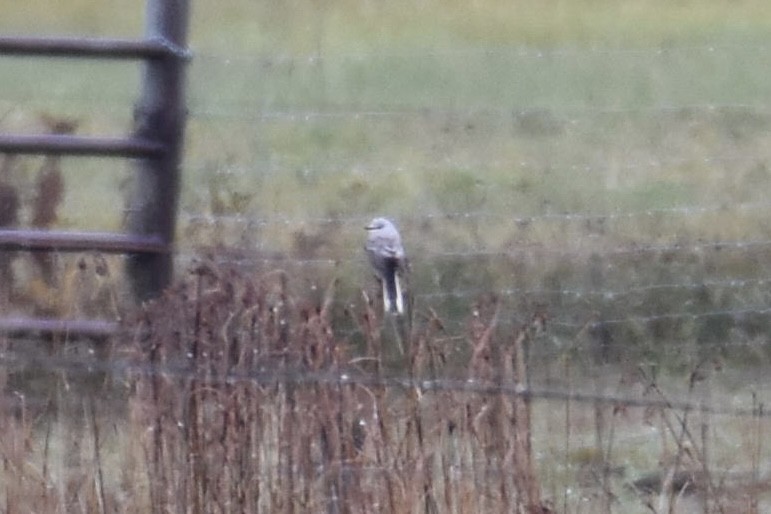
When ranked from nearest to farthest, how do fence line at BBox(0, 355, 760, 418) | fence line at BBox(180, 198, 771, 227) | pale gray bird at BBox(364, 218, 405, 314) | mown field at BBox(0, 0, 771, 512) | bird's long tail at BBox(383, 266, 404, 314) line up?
fence line at BBox(0, 355, 760, 418)
mown field at BBox(0, 0, 771, 512)
bird's long tail at BBox(383, 266, 404, 314)
pale gray bird at BBox(364, 218, 405, 314)
fence line at BBox(180, 198, 771, 227)

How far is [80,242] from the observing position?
5434 mm

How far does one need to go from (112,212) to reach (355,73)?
2.03 meters

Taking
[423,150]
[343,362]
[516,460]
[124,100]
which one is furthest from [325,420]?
[423,150]

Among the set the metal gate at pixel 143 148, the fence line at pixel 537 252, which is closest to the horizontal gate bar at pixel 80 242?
the metal gate at pixel 143 148

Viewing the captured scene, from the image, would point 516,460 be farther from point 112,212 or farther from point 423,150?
point 423,150

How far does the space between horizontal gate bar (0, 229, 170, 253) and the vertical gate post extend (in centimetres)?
3

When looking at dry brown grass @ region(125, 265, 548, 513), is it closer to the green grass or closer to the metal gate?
the metal gate

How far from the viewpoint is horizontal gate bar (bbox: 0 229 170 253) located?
542 cm

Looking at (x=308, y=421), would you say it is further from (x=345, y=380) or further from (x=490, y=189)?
(x=490, y=189)

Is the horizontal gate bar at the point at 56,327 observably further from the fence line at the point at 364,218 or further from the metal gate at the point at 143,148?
the fence line at the point at 364,218

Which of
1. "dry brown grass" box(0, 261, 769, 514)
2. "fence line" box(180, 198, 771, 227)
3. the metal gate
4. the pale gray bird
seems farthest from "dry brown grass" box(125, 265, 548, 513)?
"fence line" box(180, 198, 771, 227)

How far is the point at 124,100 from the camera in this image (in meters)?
6.38

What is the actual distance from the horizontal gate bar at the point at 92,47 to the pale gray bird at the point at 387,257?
0.77 metres

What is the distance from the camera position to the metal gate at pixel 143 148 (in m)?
5.37
